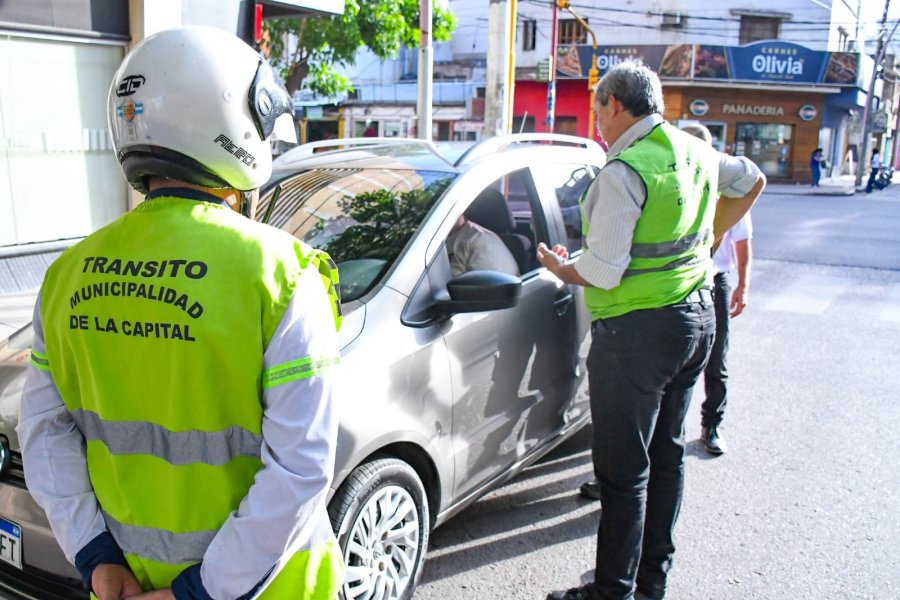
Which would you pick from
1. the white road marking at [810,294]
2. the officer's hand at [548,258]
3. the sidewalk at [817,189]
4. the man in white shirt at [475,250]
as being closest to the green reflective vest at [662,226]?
the officer's hand at [548,258]

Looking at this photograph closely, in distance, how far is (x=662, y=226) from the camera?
108 inches

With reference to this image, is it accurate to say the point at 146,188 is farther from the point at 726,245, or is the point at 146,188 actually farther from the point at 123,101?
the point at 726,245

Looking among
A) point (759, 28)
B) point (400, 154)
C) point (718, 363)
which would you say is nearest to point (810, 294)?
point (718, 363)

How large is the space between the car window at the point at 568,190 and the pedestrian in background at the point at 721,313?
32.4 inches

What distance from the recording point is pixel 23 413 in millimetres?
1600

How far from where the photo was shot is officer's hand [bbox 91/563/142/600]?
1.47m

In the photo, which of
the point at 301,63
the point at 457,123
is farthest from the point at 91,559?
the point at 457,123

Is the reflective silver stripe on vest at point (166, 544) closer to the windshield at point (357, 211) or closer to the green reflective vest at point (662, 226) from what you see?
the windshield at point (357, 211)

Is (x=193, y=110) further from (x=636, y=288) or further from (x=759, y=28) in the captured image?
(x=759, y=28)

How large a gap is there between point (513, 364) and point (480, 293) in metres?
0.54

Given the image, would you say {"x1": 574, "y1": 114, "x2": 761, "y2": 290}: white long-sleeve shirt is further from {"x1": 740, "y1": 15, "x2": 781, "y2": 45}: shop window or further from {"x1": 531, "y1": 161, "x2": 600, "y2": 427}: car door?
{"x1": 740, "y1": 15, "x2": 781, "y2": 45}: shop window

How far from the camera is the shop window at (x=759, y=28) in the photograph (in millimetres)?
37406

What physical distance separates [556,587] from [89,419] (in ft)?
7.27

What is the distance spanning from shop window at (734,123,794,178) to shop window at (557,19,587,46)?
28.7 ft
